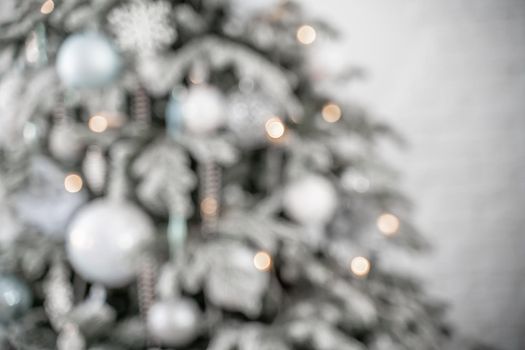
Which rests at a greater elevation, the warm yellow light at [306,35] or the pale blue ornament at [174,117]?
the warm yellow light at [306,35]

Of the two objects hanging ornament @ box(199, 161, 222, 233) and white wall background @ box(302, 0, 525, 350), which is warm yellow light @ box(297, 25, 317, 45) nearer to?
hanging ornament @ box(199, 161, 222, 233)

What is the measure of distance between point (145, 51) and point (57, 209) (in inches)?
14.0

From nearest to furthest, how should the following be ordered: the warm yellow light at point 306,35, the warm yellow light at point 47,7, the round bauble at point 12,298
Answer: the warm yellow light at point 47,7, the round bauble at point 12,298, the warm yellow light at point 306,35

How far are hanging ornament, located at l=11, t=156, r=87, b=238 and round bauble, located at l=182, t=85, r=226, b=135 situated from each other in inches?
11.4

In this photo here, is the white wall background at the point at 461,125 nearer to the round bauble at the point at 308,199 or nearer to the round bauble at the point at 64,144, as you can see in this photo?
the round bauble at the point at 308,199

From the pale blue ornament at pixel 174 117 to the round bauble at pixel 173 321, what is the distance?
31 cm

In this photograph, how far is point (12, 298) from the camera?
1.01 m

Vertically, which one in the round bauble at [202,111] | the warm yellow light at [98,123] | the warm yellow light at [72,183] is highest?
the round bauble at [202,111]

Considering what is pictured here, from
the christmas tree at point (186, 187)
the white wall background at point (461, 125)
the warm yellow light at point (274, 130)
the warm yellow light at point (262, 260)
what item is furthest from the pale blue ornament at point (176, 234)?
the white wall background at point (461, 125)

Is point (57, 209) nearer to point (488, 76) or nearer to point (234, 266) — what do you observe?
point (234, 266)

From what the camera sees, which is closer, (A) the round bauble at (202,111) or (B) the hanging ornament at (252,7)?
(A) the round bauble at (202,111)

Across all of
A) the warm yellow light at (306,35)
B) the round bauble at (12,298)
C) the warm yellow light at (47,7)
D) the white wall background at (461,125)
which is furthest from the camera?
the white wall background at (461,125)

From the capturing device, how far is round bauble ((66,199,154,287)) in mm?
900

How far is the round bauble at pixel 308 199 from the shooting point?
1055 mm
